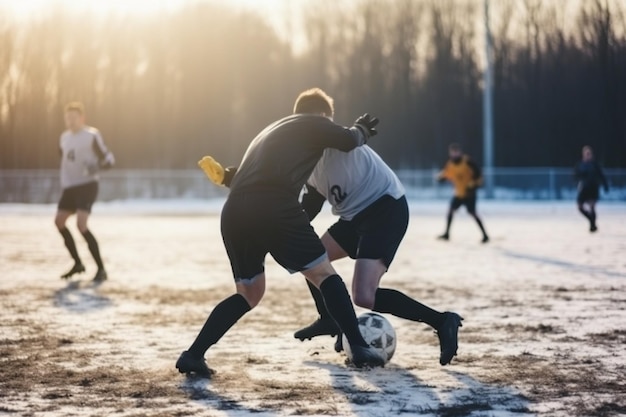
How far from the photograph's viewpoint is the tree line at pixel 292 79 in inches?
1770

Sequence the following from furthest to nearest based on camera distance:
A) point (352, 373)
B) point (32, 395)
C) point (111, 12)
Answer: point (111, 12)
point (352, 373)
point (32, 395)

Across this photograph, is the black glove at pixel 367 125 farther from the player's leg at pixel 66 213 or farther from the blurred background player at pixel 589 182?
the blurred background player at pixel 589 182

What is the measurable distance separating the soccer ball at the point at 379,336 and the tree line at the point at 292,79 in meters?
38.6

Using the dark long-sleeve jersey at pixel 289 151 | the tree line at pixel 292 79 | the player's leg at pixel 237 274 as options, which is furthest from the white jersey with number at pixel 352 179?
the tree line at pixel 292 79

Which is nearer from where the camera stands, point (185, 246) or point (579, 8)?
point (185, 246)

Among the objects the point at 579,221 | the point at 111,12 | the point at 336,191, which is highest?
the point at 111,12

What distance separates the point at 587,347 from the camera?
6379mm

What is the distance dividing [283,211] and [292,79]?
46.3 metres

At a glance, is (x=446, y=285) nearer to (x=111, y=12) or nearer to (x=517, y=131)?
(x=517, y=131)

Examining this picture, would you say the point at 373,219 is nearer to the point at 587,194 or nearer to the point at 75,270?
the point at 75,270

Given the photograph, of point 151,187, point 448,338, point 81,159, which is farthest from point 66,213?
point 151,187

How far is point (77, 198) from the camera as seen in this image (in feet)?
36.8

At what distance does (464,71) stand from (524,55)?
354cm

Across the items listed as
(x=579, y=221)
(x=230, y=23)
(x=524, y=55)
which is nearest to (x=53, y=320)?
(x=579, y=221)
